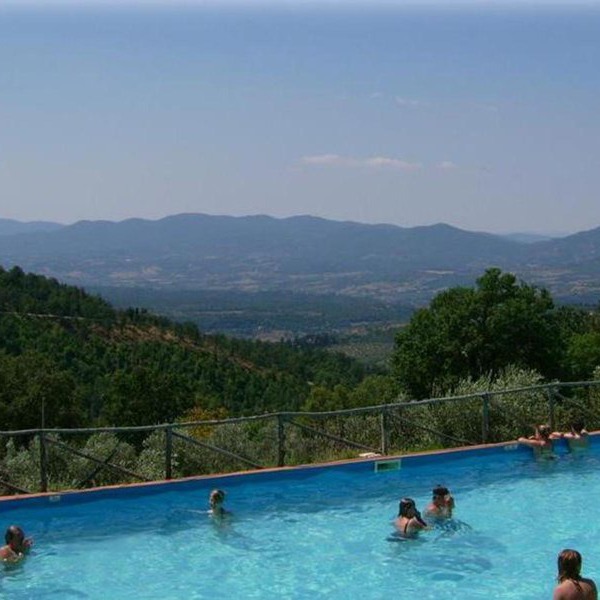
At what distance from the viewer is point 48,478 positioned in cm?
1384

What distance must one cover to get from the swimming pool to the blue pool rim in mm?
27

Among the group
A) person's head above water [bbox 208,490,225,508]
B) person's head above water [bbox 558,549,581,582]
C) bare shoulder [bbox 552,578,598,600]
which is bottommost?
person's head above water [bbox 208,490,225,508]

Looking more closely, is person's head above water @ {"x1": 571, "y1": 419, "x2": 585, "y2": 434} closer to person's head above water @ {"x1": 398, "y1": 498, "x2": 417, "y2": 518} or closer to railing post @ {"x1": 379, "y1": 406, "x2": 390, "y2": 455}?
railing post @ {"x1": 379, "y1": 406, "x2": 390, "y2": 455}

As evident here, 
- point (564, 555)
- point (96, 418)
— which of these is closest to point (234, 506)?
point (564, 555)

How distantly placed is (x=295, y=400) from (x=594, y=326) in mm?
22669

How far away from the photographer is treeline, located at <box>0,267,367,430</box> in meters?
45.0

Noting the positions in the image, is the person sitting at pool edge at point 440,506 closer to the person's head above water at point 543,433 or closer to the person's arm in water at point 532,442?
the person's arm in water at point 532,442

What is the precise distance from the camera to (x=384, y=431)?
1538 centimetres

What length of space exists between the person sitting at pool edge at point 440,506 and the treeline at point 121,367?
821 inches

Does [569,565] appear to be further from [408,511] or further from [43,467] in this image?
[43,467]

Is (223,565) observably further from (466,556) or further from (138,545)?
(466,556)

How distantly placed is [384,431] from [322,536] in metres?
3.20

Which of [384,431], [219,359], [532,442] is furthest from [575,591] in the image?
[219,359]

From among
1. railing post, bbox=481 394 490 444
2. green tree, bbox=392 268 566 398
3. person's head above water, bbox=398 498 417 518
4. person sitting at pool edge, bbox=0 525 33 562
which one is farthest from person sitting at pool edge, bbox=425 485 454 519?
green tree, bbox=392 268 566 398
